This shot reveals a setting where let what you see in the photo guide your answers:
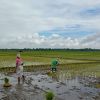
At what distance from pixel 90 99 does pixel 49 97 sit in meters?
3.69

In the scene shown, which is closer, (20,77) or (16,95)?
(16,95)

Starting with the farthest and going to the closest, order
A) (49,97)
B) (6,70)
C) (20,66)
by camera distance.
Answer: (6,70) < (20,66) < (49,97)

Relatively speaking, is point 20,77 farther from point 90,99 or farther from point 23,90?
point 90,99

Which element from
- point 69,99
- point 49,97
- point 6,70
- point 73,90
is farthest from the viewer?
point 6,70

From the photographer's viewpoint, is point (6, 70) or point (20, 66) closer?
point (20, 66)

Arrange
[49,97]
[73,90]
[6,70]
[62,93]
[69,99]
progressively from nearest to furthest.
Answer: [49,97] → [69,99] → [62,93] → [73,90] → [6,70]

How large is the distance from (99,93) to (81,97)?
1.77 metres

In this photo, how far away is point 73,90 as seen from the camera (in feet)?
51.8

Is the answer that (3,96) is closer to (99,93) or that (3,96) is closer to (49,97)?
(49,97)

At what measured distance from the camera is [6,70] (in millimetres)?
27953

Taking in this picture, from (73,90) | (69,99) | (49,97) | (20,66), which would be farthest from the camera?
(20,66)

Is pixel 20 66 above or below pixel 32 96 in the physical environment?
above

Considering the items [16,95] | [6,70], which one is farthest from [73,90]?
[6,70]

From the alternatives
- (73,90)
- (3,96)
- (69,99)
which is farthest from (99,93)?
(3,96)
